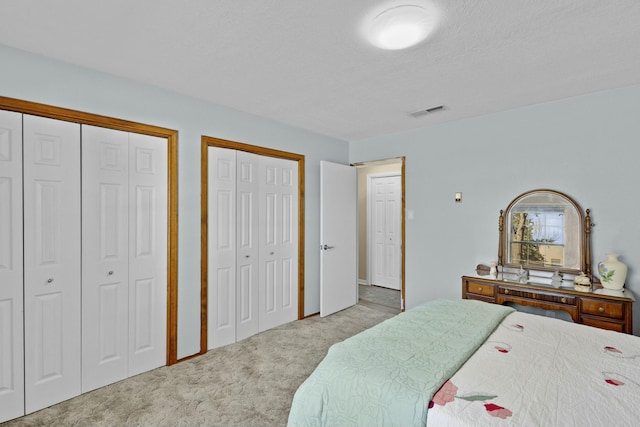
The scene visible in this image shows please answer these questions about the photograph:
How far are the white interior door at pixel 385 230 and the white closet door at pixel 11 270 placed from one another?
485 centimetres

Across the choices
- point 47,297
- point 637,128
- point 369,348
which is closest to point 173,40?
point 47,297

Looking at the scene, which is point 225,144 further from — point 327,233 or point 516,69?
point 516,69

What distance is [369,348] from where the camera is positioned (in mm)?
1607

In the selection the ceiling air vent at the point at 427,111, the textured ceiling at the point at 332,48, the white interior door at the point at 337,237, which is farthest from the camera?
the white interior door at the point at 337,237

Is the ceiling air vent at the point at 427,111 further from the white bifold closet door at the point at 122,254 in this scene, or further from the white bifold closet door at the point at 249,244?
the white bifold closet door at the point at 122,254

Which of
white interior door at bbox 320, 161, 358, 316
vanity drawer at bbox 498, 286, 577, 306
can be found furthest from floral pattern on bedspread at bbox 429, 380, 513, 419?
white interior door at bbox 320, 161, 358, 316

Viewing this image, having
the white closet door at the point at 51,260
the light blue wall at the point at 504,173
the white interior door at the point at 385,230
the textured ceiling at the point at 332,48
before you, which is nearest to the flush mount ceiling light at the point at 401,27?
the textured ceiling at the point at 332,48

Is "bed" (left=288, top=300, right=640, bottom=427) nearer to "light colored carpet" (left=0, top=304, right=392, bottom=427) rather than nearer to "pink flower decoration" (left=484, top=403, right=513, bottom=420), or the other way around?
"pink flower decoration" (left=484, top=403, right=513, bottom=420)

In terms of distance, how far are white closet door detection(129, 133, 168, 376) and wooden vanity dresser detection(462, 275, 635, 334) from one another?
9.71 feet

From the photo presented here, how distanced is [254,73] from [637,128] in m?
3.23

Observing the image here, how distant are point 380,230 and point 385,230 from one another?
0.10 m

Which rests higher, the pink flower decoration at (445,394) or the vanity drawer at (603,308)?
the pink flower decoration at (445,394)

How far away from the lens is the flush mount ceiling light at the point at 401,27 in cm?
163

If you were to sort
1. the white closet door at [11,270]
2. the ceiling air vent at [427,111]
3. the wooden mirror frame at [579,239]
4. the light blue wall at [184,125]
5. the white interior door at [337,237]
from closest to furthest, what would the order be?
the white closet door at [11,270] < the light blue wall at [184,125] < the wooden mirror frame at [579,239] < the ceiling air vent at [427,111] < the white interior door at [337,237]
